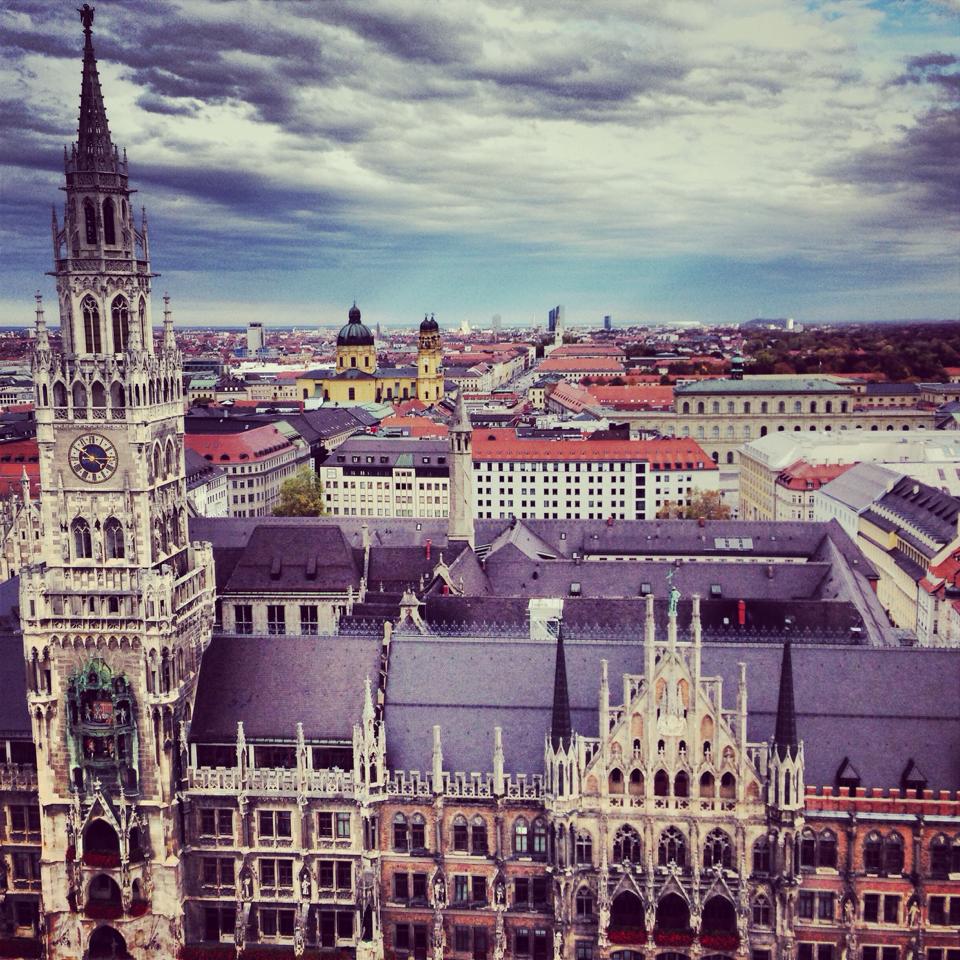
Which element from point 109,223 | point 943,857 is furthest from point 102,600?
point 943,857

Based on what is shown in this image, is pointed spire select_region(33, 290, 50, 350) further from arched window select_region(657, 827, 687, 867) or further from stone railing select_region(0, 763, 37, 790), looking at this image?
arched window select_region(657, 827, 687, 867)

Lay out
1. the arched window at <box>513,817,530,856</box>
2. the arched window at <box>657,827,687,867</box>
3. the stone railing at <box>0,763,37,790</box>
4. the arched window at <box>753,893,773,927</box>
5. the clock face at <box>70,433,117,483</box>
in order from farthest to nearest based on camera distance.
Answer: the stone railing at <box>0,763,37,790</box> → the clock face at <box>70,433,117,483</box> → the arched window at <box>513,817,530,856</box> → the arched window at <box>657,827,687,867</box> → the arched window at <box>753,893,773,927</box>

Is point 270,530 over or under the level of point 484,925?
over

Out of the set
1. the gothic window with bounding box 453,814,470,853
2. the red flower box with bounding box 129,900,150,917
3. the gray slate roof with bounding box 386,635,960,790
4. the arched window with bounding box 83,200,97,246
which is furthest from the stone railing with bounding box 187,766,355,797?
the arched window with bounding box 83,200,97,246

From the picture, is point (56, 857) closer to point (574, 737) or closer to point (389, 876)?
point (389, 876)

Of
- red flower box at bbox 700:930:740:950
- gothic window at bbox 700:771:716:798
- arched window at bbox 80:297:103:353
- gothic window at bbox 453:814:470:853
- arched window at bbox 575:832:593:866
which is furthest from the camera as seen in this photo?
arched window at bbox 80:297:103:353

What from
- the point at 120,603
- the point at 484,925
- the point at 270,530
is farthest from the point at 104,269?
the point at 270,530

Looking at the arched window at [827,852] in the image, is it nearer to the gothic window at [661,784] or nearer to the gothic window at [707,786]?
the gothic window at [707,786]
